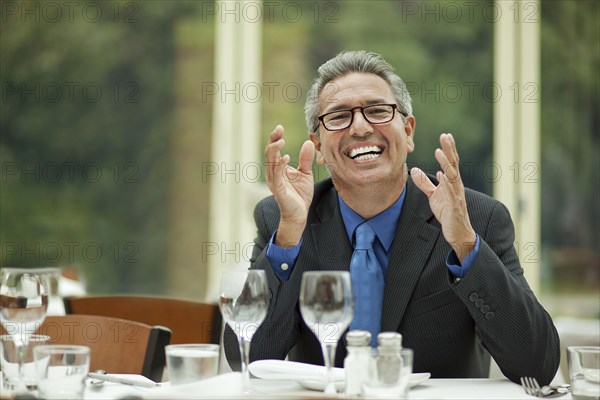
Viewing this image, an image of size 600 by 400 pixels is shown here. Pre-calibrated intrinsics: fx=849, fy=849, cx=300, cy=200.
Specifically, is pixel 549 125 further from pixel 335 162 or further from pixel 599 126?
pixel 335 162

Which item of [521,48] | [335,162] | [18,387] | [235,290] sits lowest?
[18,387]

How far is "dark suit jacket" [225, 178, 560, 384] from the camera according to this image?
2002mm

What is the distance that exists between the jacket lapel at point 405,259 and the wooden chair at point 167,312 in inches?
24.1

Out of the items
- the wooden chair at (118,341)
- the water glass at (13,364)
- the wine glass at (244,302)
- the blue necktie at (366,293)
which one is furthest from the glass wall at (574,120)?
the water glass at (13,364)

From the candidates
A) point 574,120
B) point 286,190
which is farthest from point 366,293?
point 574,120

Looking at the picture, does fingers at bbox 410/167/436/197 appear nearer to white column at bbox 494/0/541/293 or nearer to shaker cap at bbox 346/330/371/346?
shaker cap at bbox 346/330/371/346

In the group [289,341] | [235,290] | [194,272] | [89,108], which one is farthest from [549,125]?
[235,290]

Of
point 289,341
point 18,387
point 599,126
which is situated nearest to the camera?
point 18,387

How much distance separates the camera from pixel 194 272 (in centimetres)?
530

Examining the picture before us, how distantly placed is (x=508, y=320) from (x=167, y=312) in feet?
3.77

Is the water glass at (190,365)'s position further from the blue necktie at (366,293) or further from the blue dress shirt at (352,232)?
the blue necktie at (366,293)

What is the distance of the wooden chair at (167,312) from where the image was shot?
264 centimetres

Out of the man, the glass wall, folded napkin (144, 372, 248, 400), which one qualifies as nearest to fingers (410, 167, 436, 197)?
the man

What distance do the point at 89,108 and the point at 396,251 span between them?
3348 millimetres
